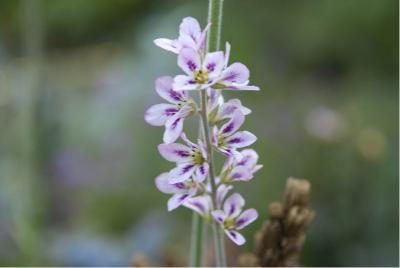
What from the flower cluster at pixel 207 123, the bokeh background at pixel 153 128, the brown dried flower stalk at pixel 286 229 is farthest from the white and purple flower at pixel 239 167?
the bokeh background at pixel 153 128

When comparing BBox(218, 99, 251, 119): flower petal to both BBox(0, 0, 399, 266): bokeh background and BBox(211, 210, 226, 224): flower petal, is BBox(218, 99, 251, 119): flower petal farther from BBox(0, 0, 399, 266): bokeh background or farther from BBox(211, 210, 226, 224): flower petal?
BBox(0, 0, 399, 266): bokeh background

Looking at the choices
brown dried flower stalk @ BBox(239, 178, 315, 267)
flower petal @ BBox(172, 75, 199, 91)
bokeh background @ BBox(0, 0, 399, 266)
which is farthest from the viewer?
bokeh background @ BBox(0, 0, 399, 266)

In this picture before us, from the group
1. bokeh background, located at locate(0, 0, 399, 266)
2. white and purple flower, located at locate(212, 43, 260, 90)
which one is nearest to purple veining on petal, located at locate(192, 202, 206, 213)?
white and purple flower, located at locate(212, 43, 260, 90)

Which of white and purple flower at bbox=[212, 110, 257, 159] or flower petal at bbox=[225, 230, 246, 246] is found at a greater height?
white and purple flower at bbox=[212, 110, 257, 159]

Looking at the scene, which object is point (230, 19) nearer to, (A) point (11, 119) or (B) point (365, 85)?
(B) point (365, 85)

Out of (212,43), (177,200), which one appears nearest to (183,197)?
(177,200)

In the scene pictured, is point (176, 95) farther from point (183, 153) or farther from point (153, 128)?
point (153, 128)

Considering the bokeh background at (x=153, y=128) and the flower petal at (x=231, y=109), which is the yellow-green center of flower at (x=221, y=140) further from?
the bokeh background at (x=153, y=128)
